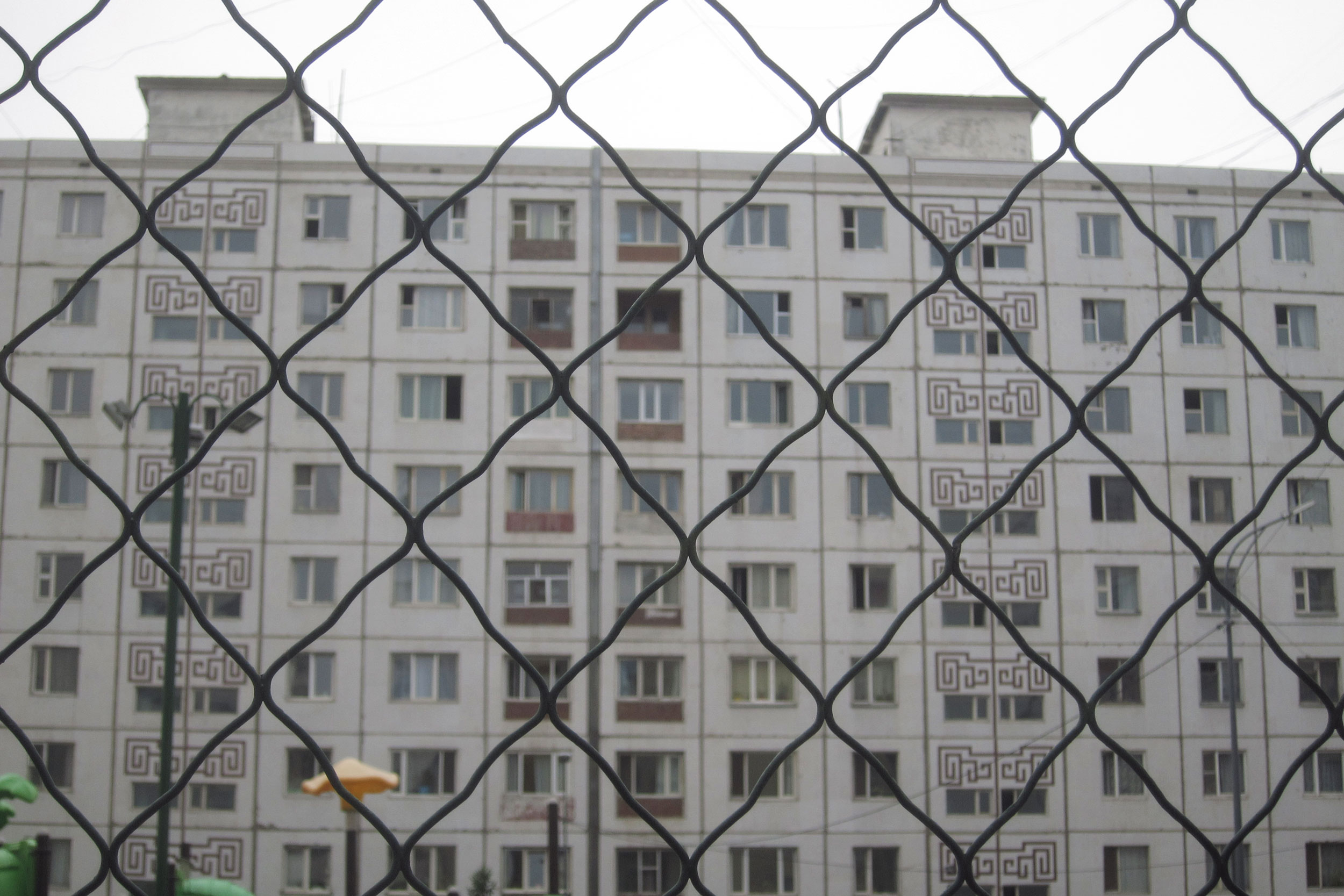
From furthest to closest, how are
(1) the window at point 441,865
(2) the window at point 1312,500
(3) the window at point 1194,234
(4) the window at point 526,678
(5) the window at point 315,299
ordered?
(2) the window at point 1312,500 < (3) the window at point 1194,234 < (5) the window at point 315,299 < (4) the window at point 526,678 < (1) the window at point 441,865

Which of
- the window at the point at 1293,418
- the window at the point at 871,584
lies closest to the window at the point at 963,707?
the window at the point at 871,584

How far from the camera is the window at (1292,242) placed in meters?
15.3

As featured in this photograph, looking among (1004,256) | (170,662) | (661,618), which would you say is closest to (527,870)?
(661,618)

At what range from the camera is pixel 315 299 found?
14.8 m

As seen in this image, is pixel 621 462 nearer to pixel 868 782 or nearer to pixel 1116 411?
pixel 868 782

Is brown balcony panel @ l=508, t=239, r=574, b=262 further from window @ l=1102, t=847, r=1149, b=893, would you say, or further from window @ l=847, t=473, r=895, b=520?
window @ l=1102, t=847, r=1149, b=893

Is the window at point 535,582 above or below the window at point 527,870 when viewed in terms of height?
above

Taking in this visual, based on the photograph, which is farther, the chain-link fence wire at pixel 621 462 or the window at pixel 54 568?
the window at pixel 54 568

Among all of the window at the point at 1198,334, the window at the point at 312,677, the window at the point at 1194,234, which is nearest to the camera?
the window at the point at 312,677

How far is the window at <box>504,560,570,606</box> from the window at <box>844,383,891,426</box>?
163 inches

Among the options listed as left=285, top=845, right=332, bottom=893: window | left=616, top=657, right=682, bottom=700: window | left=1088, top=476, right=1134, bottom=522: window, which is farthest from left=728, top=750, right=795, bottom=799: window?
left=1088, top=476, right=1134, bottom=522: window

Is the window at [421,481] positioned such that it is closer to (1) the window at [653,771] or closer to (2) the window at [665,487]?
(2) the window at [665,487]

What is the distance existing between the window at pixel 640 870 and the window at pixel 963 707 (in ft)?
12.5

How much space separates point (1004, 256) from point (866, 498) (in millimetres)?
3745
